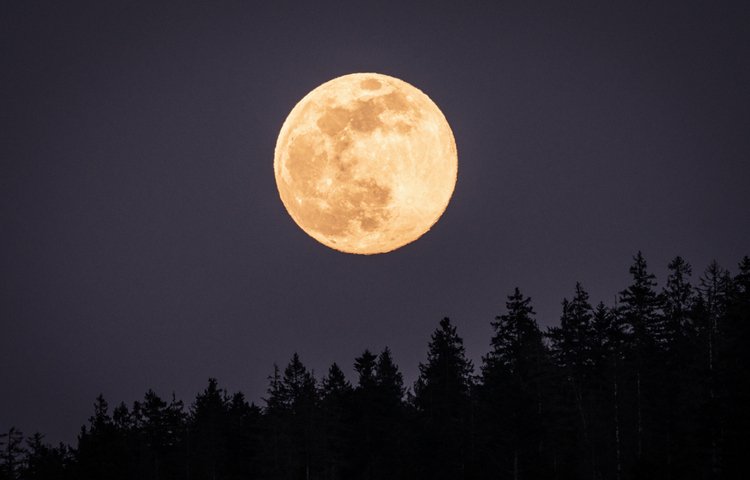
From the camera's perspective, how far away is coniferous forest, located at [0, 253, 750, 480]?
53.2 m

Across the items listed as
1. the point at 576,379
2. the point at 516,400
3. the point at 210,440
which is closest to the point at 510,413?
the point at 516,400

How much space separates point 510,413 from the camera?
52.2 meters

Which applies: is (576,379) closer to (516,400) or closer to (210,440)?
(516,400)

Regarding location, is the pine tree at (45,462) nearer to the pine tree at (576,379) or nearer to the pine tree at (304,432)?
the pine tree at (304,432)

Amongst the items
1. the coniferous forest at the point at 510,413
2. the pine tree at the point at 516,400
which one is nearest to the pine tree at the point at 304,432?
the coniferous forest at the point at 510,413

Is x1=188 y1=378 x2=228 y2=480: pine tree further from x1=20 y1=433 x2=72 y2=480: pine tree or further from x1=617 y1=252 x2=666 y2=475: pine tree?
x1=617 y1=252 x2=666 y2=475: pine tree

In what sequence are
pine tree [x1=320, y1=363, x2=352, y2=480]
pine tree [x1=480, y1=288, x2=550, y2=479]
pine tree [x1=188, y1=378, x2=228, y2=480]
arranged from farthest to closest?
1. pine tree [x1=188, y1=378, x2=228, y2=480]
2. pine tree [x1=320, y1=363, x2=352, y2=480]
3. pine tree [x1=480, y1=288, x2=550, y2=479]

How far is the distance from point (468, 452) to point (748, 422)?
30.0 metres

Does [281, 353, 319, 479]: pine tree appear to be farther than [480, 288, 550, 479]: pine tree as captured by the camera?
Yes

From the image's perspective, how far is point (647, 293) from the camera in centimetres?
6003

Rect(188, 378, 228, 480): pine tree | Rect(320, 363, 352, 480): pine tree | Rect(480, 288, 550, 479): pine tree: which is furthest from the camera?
Rect(188, 378, 228, 480): pine tree

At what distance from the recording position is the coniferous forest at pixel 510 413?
2095 inches

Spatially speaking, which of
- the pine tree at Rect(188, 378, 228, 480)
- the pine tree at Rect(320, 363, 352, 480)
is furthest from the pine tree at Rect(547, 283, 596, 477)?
the pine tree at Rect(188, 378, 228, 480)

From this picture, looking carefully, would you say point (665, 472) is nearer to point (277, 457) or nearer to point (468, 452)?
point (468, 452)
